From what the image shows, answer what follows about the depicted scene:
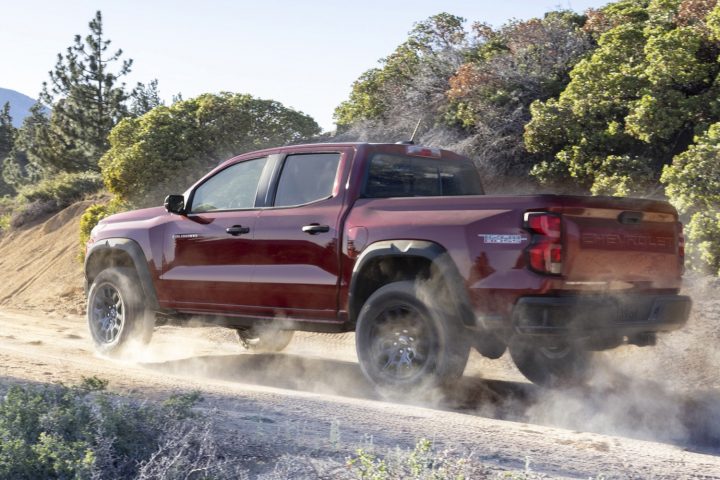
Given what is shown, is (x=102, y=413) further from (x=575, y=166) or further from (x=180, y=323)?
(x=575, y=166)

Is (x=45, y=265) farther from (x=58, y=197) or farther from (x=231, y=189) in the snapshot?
(x=231, y=189)

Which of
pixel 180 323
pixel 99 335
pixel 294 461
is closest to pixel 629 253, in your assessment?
pixel 294 461

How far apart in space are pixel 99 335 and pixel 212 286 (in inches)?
66.8

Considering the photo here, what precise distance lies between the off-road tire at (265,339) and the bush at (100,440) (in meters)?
4.31

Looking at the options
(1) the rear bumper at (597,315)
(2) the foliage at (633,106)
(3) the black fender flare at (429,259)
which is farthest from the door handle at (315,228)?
(2) the foliage at (633,106)

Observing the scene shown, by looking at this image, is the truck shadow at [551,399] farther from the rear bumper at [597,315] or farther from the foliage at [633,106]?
the foliage at [633,106]

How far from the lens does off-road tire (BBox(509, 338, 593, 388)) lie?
23.2ft

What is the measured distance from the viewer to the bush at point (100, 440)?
13.4 feet

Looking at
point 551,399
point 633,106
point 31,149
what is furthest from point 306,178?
point 31,149

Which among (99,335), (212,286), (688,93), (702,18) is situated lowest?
(99,335)

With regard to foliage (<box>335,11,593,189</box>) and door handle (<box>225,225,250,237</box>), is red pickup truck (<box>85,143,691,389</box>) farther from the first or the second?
foliage (<box>335,11,593,189</box>)

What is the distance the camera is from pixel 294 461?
4.24m

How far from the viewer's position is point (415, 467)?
12.4ft

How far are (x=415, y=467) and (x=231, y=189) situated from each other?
14.9 feet
